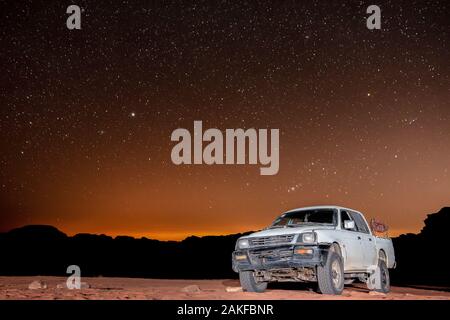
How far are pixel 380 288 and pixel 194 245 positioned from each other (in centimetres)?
11494

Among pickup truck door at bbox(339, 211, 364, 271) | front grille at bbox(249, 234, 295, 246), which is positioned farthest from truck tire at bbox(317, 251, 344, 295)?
front grille at bbox(249, 234, 295, 246)

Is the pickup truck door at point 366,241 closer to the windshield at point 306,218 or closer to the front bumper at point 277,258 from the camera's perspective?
the windshield at point 306,218

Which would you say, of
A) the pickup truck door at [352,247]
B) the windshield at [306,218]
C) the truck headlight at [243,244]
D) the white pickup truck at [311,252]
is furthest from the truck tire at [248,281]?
the pickup truck door at [352,247]

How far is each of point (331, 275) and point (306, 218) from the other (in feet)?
6.57

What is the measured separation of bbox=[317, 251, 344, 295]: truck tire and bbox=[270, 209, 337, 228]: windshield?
1007 mm

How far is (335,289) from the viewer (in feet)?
35.8

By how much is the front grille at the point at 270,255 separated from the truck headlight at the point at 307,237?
0.98 feet

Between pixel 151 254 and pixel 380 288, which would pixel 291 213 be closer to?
pixel 380 288

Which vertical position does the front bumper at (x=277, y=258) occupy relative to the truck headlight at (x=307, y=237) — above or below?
below

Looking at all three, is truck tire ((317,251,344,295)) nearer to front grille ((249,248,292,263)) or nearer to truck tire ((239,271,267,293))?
front grille ((249,248,292,263))

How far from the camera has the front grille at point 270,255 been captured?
35.7ft

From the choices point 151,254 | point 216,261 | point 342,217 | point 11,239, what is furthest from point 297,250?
point 11,239

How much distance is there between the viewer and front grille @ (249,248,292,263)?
10.9 m

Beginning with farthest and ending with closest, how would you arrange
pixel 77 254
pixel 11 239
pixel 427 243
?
pixel 11 239, pixel 77 254, pixel 427 243
